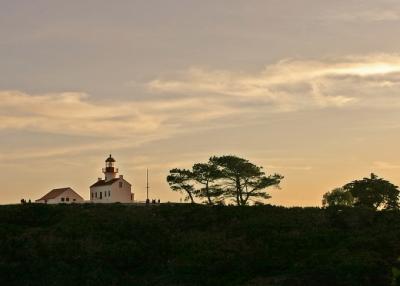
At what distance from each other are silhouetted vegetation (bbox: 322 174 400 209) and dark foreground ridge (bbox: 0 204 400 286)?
26.7m

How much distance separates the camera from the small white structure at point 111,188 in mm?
94312

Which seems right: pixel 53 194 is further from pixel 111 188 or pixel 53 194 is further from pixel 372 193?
pixel 372 193

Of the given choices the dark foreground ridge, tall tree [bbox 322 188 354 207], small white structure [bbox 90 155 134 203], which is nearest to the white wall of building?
small white structure [bbox 90 155 134 203]

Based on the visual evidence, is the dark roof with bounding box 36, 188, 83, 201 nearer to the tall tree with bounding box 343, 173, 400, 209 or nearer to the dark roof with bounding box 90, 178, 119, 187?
the dark roof with bounding box 90, 178, 119, 187

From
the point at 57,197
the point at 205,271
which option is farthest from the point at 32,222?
the point at 57,197

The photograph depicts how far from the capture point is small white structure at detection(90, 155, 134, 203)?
94.3m

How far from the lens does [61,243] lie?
4791 cm

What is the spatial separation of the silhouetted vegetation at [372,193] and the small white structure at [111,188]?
2711 centimetres

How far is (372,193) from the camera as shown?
281 feet

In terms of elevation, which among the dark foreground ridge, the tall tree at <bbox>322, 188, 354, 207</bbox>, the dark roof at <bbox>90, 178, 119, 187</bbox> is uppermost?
the dark roof at <bbox>90, 178, 119, 187</bbox>

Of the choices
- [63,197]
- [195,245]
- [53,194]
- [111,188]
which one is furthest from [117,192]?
[195,245]

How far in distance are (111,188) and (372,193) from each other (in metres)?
33.0

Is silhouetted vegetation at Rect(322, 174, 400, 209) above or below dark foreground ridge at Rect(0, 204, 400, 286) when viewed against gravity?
above

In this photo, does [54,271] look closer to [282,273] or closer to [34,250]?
[34,250]
